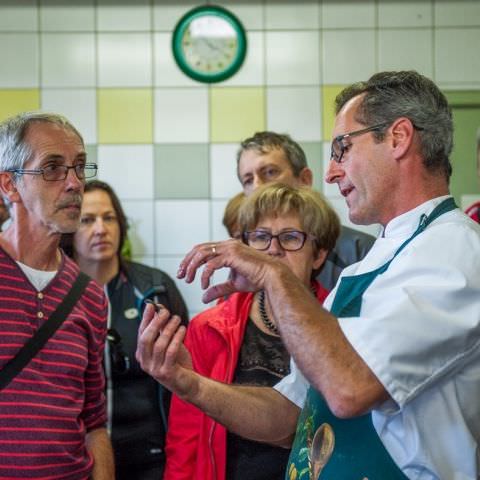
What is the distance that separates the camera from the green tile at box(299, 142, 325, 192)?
355 cm

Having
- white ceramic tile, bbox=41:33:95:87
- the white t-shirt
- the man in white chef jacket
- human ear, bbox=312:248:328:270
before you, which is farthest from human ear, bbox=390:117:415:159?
white ceramic tile, bbox=41:33:95:87

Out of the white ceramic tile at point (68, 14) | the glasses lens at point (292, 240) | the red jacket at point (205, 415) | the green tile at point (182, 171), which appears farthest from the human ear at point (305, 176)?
the white ceramic tile at point (68, 14)

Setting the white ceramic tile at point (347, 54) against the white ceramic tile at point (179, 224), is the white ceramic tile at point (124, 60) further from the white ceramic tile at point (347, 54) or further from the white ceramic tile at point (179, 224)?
the white ceramic tile at point (347, 54)

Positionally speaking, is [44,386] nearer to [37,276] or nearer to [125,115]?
[37,276]

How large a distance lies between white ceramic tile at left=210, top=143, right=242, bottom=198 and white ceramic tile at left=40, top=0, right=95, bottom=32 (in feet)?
3.00

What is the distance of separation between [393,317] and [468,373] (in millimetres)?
194

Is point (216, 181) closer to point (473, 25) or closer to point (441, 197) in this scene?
point (473, 25)

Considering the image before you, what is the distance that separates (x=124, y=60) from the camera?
3562 mm

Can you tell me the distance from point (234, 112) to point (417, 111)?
7.37ft

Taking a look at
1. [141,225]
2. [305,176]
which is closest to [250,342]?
[305,176]

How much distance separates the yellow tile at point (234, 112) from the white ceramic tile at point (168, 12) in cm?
40

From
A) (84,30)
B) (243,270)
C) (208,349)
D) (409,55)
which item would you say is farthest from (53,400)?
(409,55)

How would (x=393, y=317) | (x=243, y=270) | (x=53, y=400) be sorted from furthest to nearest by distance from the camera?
(x=53, y=400)
(x=243, y=270)
(x=393, y=317)

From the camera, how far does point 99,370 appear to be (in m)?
1.96
